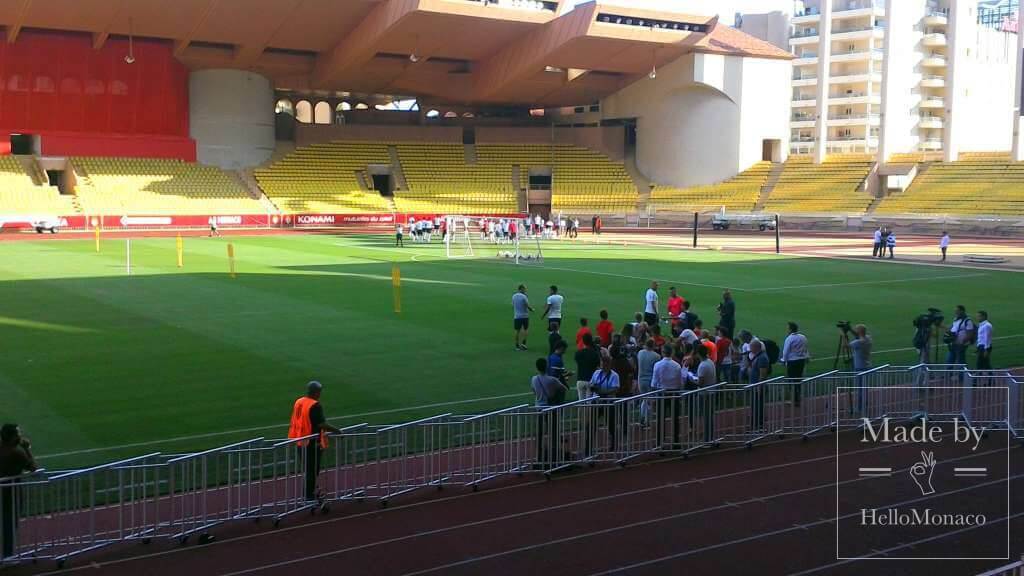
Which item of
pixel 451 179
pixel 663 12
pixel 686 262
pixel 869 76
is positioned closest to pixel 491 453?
pixel 686 262

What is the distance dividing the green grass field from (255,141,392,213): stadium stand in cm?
2527

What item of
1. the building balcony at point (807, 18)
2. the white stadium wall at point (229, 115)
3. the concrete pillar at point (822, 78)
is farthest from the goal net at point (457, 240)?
the building balcony at point (807, 18)

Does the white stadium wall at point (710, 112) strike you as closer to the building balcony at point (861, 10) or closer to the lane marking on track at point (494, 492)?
the building balcony at point (861, 10)

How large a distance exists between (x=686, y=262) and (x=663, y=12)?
30.0m

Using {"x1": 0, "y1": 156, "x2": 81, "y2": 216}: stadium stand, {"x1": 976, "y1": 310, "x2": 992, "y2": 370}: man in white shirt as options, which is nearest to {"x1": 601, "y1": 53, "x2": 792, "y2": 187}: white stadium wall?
{"x1": 0, "y1": 156, "x2": 81, "y2": 216}: stadium stand

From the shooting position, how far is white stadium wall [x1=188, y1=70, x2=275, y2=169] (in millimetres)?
69062

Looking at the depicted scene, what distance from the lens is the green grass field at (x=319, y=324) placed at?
15453 mm

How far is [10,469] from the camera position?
9430mm

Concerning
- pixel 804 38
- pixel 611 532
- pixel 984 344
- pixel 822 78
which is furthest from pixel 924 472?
pixel 804 38

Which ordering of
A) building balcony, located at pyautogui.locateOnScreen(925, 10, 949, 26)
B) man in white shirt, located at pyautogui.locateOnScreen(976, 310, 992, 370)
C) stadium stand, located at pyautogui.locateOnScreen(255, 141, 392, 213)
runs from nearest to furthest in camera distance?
man in white shirt, located at pyautogui.locateOnScreen(976, 310, 992, 370)
stadium stand, located at pyautogui.locateOnScreen(255, 141, 392, 213)
building balcony, located at pyautogui.locateOnScreen(925, 10, 949, 26)

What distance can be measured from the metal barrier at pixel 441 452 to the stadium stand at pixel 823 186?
5614cm

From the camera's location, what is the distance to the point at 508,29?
2453 inches

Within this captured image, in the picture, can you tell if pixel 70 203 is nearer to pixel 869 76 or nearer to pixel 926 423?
pixel 926 423

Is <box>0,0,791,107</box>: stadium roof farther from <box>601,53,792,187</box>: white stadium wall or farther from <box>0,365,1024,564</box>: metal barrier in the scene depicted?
<box>0,365,1024,564</box>: metal barrier
